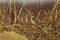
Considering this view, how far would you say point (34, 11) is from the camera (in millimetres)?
4242

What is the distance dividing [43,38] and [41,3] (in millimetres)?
404

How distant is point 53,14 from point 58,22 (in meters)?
0.11

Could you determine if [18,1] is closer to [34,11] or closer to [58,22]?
[34,11]

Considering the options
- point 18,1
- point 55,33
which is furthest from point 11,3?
point 55,33

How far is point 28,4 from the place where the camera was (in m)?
4.23

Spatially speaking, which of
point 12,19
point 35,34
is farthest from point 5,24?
point 35,34

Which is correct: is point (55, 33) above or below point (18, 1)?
below

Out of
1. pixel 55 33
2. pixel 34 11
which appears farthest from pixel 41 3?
pixel 55 33

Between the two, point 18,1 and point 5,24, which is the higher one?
point 18,1

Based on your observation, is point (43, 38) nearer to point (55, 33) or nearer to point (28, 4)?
point (55, 33)

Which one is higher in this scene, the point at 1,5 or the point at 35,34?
the point at 1,5

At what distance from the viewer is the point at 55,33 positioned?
426cm

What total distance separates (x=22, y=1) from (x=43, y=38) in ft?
1.60

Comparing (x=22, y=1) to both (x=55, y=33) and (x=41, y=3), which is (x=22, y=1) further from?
(x=55, y=33)
